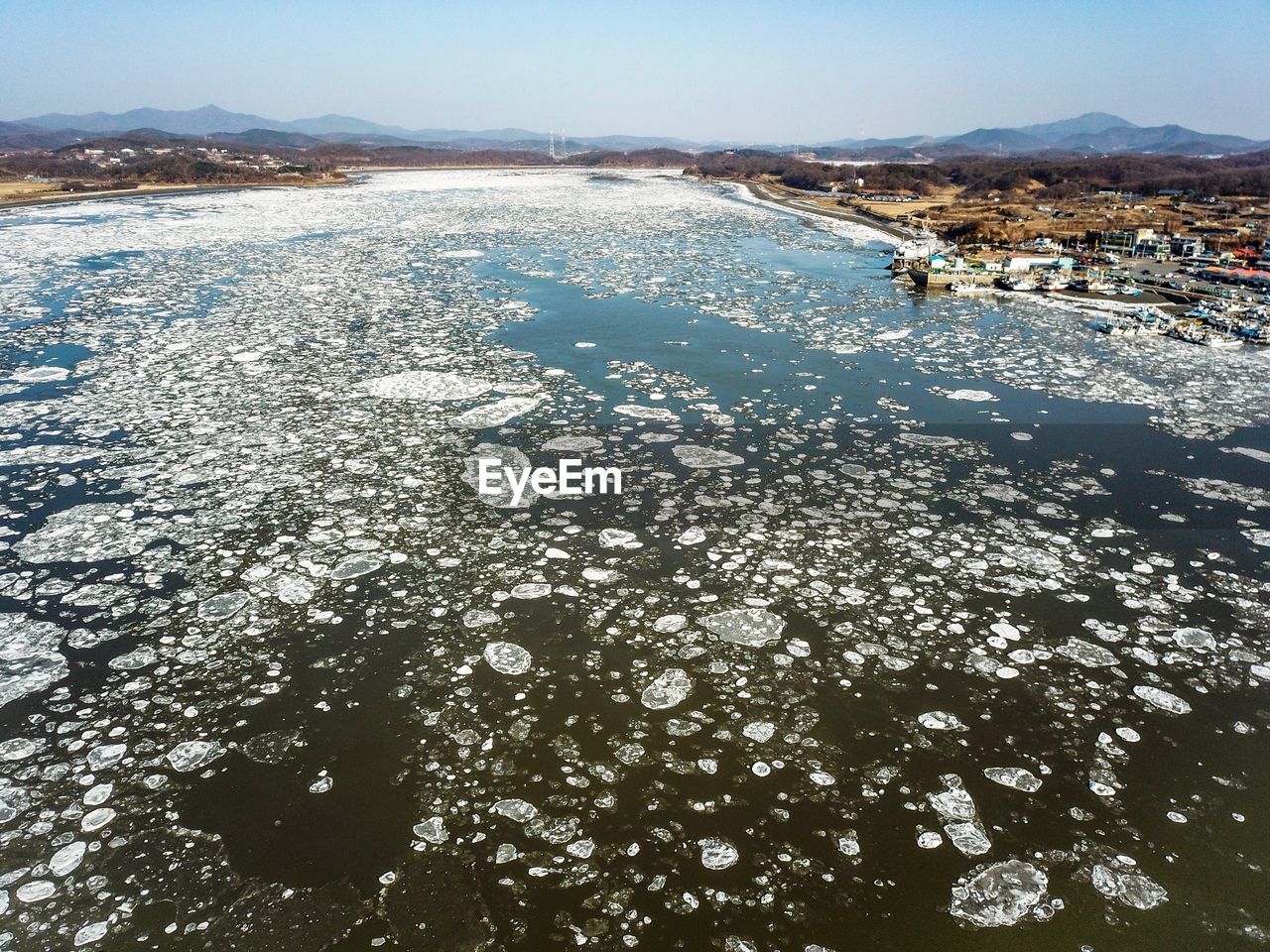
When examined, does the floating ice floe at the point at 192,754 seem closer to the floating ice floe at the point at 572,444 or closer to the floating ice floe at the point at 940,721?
the floating ice floe at the point at 940,721

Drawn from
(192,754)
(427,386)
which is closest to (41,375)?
(427,386)

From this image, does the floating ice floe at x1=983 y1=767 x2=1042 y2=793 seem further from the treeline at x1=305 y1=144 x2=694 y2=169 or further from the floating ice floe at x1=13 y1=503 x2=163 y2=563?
the treeline at x1=305 y1=144 x2=694 y2=169

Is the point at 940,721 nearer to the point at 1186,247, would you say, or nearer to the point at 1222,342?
the point at 1222,342

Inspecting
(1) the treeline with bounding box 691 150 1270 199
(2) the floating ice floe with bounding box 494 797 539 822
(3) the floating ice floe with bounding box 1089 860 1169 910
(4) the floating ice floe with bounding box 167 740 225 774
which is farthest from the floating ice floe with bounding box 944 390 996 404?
(1) the treeline with bounding box 691 150 1270 199

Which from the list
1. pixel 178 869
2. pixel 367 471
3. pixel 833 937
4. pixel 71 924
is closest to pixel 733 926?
pixel 833 937

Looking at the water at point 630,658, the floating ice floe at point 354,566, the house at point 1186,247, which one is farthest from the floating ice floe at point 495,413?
the house at point 1186,247
